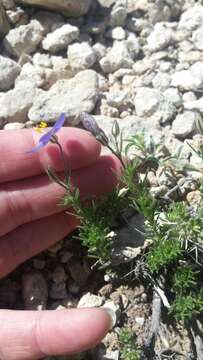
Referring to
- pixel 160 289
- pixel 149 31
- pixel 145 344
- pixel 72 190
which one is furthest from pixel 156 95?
pixel 145 344

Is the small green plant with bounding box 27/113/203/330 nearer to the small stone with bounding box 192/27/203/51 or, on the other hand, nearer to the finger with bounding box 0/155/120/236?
the finger with bounding box 0/155/120/236

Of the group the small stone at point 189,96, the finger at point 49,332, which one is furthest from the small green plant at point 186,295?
the small stone at point 189,96

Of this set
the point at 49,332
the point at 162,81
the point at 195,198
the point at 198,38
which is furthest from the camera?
the point at 198,38

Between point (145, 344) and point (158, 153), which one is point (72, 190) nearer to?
point (158, 153)

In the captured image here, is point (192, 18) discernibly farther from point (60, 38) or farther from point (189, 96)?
point (60, 38)

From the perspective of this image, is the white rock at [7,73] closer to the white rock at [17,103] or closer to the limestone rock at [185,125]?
the white rock at [17,103]

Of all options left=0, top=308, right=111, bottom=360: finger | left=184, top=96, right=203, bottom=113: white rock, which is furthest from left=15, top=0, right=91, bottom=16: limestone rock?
left=0, top=308, right=111, bottom=360: finger

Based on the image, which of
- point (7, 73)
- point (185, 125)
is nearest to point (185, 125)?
point (185, 125)
